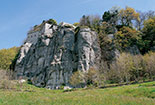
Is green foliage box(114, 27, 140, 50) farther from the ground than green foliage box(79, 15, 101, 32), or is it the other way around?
green foliage box(79, 15, 101, 32)

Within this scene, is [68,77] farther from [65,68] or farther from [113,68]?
[113,68]

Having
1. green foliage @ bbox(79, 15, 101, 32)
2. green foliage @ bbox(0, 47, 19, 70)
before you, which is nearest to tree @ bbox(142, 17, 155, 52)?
green foliage @ bbox(79, 15, 101, 32)

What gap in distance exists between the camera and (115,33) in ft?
198

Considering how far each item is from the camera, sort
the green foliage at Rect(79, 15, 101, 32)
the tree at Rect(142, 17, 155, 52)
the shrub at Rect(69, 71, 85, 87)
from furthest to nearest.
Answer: the green foliage at Rect(79, 15, 101, 32) < the tree at Rect(142, 17, 155, 52) < the shrub at Rect(69, 71, 85, 87)

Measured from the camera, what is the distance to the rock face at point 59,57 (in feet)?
170

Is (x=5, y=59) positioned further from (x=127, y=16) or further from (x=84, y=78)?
(x=127, y=16)

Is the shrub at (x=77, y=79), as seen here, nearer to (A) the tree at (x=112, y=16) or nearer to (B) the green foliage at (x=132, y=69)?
(B) the green foliage at (x=132, y=69)

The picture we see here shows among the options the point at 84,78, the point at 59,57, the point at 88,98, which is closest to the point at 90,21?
the point at 59,57

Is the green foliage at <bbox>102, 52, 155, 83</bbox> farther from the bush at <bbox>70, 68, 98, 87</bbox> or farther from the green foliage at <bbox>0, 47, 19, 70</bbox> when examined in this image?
the green foliage at <bbox>0, 47, 19, 70</bbox>

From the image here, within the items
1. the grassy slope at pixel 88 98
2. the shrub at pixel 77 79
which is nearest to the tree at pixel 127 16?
the shrub at pixel 77 79

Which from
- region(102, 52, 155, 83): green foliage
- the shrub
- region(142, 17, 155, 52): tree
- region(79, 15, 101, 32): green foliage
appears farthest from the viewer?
region(79, 15, 101, 32): green foliage

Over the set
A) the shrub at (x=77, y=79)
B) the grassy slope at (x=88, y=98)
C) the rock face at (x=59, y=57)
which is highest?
the rock face at (x=59, y=57)

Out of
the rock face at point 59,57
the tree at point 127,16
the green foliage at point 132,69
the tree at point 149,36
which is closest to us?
the green foliage at point 132,69

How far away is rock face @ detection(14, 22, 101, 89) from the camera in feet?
170
